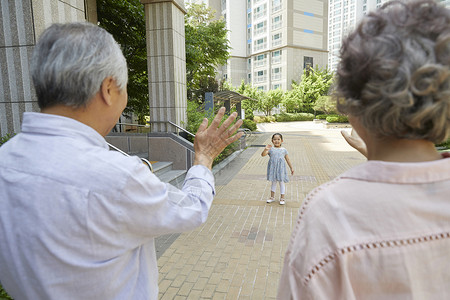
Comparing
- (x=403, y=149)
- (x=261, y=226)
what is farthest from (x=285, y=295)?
(x=261, y=226)

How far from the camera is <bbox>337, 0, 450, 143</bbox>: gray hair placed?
78cm

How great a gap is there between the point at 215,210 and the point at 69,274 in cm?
493

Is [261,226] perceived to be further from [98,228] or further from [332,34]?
[332,34]

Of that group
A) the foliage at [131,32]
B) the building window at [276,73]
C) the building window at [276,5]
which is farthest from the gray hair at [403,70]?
the building window at [276,5]

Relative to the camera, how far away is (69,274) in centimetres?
106

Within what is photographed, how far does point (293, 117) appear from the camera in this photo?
145 feet

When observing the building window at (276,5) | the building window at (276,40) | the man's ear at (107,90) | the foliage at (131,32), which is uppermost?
the building window at (276,5)

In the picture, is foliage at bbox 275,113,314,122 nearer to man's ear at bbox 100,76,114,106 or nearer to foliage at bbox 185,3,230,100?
foliage at bbox 185,3,230,100

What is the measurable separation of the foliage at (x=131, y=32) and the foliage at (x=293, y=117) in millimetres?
32370

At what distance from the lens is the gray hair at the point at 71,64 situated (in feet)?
3.48

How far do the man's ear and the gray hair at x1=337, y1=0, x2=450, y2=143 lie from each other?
2.73 ft

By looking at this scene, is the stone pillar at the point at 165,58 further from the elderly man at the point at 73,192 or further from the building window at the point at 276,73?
the building window at the point at 276,73

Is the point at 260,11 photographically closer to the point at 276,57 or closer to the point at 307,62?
the point at 276,57

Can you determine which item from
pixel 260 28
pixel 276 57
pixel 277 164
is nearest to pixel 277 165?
pixel 277 164
